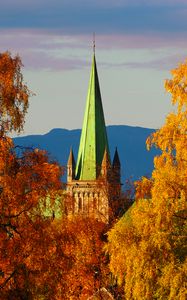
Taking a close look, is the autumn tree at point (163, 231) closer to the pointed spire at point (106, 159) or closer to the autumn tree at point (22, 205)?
the autumn tree at point (22, 205)

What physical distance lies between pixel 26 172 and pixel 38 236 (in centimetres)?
257

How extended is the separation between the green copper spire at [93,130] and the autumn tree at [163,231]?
10420 cm

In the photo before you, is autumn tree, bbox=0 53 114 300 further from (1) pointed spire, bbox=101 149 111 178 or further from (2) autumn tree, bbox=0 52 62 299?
(1) pointed spire, bbox=101 149 111 178

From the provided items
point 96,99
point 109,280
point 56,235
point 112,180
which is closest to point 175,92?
point 56,235

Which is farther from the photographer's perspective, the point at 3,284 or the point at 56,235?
the point at 56,235

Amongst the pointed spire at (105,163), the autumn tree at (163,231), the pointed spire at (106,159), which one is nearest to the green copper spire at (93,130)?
the pointed spire at (106,159)

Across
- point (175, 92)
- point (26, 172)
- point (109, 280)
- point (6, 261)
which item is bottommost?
point (109, 280)

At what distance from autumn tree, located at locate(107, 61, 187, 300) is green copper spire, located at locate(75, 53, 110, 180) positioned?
104 meters

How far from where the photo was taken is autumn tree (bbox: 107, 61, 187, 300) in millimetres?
43125

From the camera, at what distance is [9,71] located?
42.8 meters

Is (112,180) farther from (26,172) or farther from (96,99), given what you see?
(26,172)

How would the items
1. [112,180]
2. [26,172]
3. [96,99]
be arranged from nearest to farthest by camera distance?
1. [26,172]
2. [112,180]
3. [96,99]

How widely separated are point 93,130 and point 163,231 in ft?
352

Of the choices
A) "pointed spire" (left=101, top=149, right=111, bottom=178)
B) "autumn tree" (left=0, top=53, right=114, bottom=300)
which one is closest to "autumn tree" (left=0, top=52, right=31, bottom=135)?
"autumn tree" (left=0, top=53, right=114, bottom=300)
